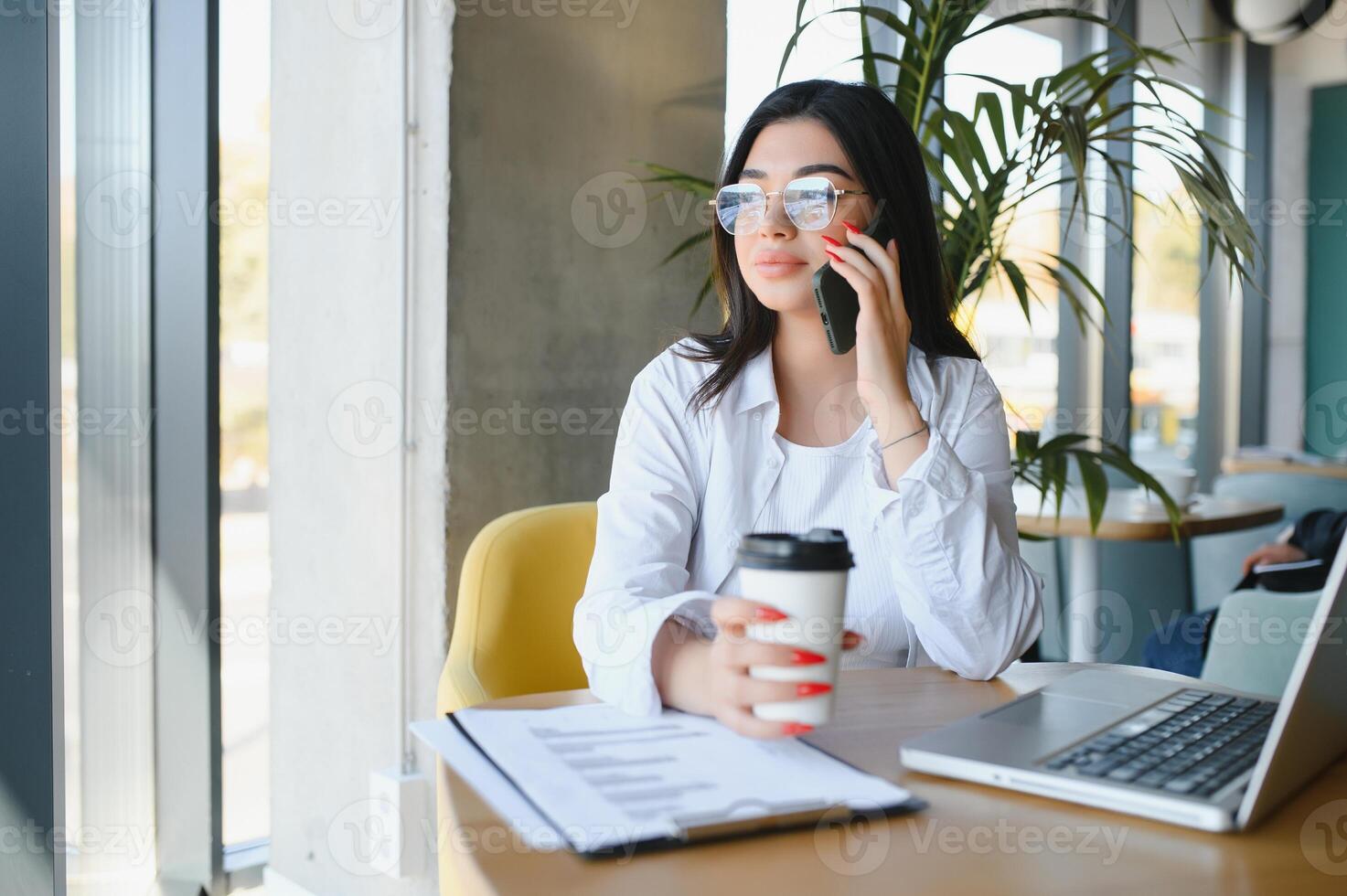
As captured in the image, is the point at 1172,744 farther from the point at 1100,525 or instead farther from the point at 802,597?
the point at 1100,525

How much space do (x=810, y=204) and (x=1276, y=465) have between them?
13.6 ft

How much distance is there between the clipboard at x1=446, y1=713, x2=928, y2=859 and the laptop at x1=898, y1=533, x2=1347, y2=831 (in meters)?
0.11

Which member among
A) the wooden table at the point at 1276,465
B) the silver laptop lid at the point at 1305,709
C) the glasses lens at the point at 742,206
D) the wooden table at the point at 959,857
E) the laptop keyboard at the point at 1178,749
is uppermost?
the glasses lens at the point at 742,206

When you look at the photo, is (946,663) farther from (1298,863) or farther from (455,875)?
(455,875)

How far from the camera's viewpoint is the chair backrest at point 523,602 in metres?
1.50

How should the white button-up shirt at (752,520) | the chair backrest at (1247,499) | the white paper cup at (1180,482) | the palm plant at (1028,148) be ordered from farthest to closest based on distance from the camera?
1. the chair backrest at (1247,499)
2. the white paper cup at (1180,482)
3. the palm plant at (1028,148)
4. the white button-up shirt at (752,520)

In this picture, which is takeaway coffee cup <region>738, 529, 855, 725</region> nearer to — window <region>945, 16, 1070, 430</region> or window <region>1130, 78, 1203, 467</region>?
window <region>945, 16, 1070, 430</region>

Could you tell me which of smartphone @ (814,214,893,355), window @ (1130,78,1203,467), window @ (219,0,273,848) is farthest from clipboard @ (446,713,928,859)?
window @ (1130,78,1203,467)

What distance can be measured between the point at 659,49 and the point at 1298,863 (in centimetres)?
208

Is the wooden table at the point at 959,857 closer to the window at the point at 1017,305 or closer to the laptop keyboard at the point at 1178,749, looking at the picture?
the laptop keyboard at the point at 1178,749

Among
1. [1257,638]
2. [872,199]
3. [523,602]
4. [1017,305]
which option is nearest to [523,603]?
[523,602]

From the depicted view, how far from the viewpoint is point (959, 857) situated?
2.44 ft

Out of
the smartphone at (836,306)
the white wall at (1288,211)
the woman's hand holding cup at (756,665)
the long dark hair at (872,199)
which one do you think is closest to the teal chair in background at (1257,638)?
the long dark hair at (872,199)

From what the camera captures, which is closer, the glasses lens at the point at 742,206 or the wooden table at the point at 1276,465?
the glasses lens at the point at 742,206
